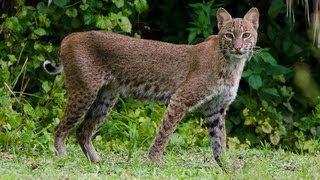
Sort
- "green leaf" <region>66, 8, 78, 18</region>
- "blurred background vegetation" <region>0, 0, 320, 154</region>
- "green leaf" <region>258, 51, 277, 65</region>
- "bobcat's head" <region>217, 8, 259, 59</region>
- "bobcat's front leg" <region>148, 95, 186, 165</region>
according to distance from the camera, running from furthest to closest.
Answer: "green leaf" <region>66, 8, 78, 18</region> < "green leaf" <region>258, 51, 277, 65</region> < "blurred background vegetation" <region>0, 0, 320, 154</region> < "bobcat's head" <region>217, 8, 259, 59</region> < "bobcat's front leg" <region>148, 95, 186, 165</region>

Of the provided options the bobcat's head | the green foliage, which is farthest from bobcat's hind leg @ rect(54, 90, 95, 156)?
the bobcat's head

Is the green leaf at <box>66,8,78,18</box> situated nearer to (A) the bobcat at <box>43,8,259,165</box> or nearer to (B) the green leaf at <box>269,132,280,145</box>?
(A) the bobcat at <box>43,8,259,165</box>

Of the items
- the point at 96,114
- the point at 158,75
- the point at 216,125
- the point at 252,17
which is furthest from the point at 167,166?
the point at 252,17

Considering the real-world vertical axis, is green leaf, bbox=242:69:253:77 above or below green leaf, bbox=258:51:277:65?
below

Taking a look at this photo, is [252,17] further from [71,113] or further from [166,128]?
[71,113]

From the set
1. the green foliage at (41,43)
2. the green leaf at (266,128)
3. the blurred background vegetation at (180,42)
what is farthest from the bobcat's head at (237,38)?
the green leaf at (266,128)

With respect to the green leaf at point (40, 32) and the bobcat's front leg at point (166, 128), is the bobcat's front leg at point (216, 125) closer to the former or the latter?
the bobcat's front leg at point (166, 128)

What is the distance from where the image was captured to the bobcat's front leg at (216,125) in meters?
9.76

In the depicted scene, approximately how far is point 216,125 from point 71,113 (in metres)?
1.39

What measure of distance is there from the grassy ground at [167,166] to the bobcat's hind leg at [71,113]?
0.14 meters

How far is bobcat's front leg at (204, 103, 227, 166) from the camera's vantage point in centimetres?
976

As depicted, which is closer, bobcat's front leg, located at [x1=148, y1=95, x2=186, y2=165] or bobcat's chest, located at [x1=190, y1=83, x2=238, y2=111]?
bobcat's front leg, located at [x1=148, y1=95, x2=186, y2=165]

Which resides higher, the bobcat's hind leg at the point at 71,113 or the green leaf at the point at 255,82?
the bobcat's hind leg at the point at 71,113

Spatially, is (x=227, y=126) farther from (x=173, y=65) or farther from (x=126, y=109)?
(x=173, y=65)
